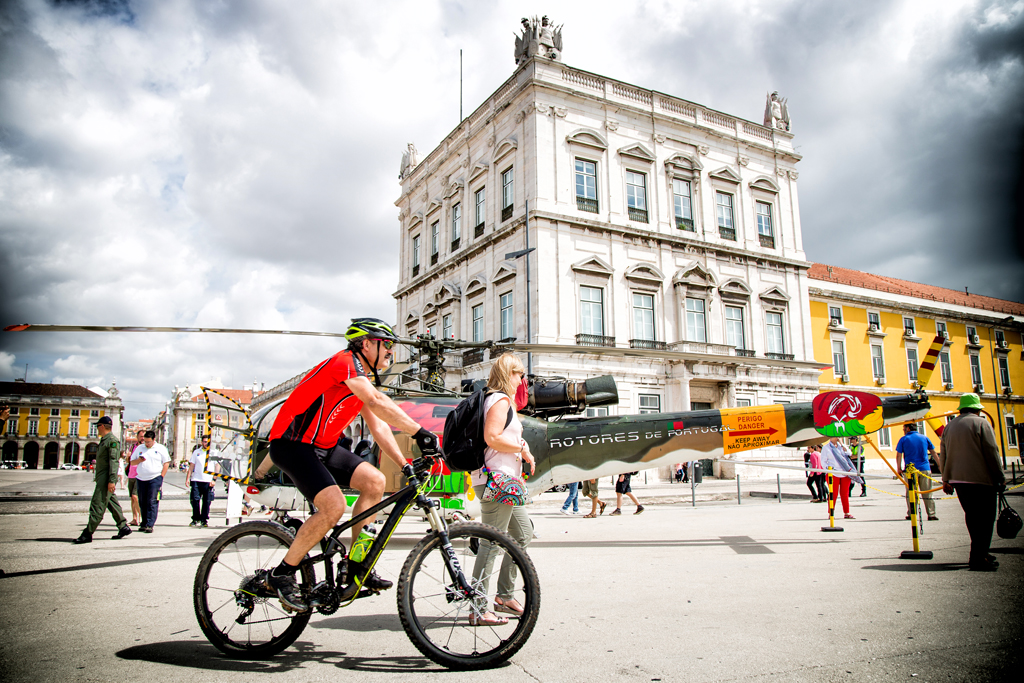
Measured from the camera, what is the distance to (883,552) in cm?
730

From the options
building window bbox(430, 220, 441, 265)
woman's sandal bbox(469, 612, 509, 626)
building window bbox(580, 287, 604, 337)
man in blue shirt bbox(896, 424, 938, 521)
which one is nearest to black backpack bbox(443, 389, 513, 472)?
woman's sandal bbox(469, 612, 509, 626)

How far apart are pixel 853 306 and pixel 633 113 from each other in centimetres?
1851

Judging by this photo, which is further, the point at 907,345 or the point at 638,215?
the point at 907,345

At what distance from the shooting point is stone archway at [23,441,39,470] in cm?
6138

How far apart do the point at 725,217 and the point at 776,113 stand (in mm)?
7559

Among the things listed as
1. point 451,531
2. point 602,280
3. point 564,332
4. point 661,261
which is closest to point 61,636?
point 451,531

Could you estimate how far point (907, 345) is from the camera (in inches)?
1451

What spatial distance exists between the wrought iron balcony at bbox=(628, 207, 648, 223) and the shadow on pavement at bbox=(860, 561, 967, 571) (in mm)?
22177

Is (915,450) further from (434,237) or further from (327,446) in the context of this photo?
(434,237)

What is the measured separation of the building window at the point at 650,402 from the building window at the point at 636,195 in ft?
25.9

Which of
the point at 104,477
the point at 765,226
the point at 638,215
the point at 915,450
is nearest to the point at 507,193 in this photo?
the point at 638,215

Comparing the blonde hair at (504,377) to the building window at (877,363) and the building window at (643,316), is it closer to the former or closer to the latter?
the building window at (643,316)

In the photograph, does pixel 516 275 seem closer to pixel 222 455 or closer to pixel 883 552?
pixel 222 455

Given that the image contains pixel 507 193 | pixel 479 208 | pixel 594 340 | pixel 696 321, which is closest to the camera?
pixel 594 340
